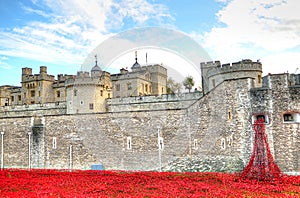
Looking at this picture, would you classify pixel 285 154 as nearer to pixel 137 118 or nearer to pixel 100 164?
pixel 137 118

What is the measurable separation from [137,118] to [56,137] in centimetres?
769

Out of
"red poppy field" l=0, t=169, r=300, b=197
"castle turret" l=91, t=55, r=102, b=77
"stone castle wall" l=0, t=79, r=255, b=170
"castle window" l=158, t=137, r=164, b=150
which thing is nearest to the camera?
"red poppy field" l=0, t=169, r=300, b=197

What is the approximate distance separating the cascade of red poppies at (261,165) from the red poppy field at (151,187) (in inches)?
19.3

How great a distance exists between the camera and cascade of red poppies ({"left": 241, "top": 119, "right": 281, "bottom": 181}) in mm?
15787

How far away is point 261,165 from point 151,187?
19.6ft

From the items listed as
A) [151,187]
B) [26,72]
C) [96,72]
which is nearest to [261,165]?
[151,187]

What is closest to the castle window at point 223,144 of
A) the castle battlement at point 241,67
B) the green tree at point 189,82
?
the castle battlement at point 241,67

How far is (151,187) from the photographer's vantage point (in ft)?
48.3

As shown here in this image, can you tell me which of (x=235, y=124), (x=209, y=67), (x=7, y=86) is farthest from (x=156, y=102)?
(x=7, y=86)

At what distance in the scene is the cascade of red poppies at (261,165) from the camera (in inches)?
622

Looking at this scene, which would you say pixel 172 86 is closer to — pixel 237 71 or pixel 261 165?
pixel 237 71

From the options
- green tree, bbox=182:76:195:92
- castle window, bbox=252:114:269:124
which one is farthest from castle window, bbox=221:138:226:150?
green tree, bbox=182:76:195:92

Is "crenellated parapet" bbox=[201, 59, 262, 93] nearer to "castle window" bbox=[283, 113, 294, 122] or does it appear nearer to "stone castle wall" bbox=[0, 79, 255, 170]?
"stone castle wall" bbox=[0, 79, 255, 170]

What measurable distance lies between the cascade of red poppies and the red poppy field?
0.49 metres
